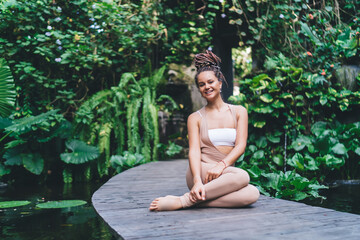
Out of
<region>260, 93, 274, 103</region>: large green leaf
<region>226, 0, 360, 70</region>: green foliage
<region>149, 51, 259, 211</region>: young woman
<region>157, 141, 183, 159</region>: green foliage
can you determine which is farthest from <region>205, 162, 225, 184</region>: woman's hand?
<region>157, 141, 183, 159</region>: green foliage

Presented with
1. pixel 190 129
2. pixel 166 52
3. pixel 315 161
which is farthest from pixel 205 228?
pixel 166 52

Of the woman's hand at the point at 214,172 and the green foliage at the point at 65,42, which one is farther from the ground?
the green foliage at the point at 65,42

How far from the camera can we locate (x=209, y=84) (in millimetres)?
2570

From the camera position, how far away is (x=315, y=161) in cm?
463

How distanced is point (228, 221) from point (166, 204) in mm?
487

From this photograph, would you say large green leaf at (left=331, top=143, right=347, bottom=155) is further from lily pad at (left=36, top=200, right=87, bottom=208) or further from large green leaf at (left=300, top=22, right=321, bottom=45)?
lily pad at (left=36, top=200, right=87, bottom=208)

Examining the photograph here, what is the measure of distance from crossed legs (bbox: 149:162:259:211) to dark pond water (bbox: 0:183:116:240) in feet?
1.66

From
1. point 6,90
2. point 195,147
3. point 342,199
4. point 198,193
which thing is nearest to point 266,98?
point 342,199

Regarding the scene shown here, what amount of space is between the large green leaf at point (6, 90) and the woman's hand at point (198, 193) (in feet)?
13.9

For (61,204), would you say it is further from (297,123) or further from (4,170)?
(297,123)

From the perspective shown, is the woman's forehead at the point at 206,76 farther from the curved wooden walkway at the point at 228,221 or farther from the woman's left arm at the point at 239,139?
the curved wooden walkway at the point at 228,221

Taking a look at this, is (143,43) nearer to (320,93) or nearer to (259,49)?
(259,49)

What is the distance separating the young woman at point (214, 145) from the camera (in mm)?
2334

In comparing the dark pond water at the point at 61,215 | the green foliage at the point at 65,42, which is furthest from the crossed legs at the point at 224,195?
the green foliage at the point at 65,42
